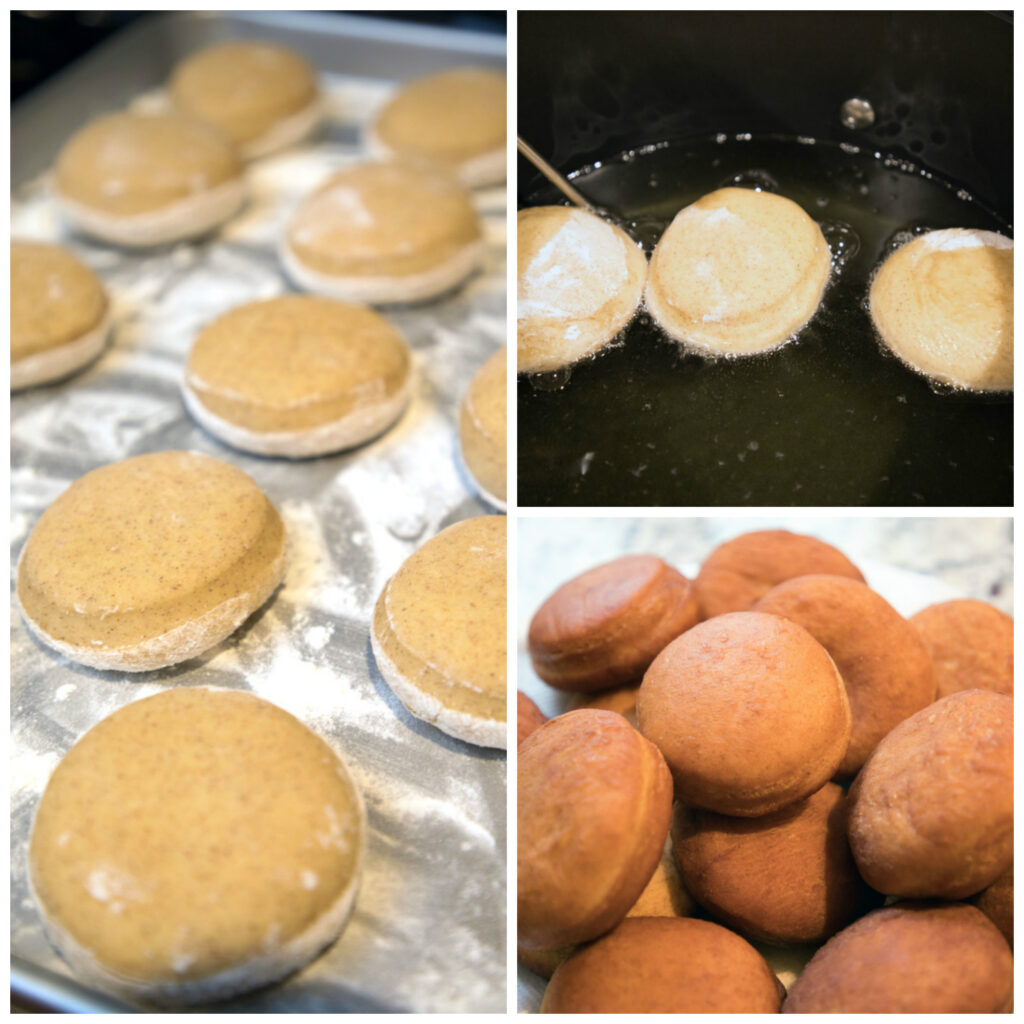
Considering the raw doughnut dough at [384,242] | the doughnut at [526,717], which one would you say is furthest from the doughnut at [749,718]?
the raw doughnut dough at [384,242]

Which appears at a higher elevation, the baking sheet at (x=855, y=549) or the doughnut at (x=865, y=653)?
the doughnut at (x=865, y=653)

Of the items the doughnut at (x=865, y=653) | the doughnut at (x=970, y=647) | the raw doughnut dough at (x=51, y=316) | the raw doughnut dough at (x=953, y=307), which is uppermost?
the raw doughnut dough at (x=953, y=307)

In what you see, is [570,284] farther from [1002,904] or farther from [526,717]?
[1002,904]

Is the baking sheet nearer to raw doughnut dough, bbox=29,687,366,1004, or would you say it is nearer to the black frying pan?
the black frying pan

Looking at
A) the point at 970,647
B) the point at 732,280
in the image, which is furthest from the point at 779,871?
the point at 732,280

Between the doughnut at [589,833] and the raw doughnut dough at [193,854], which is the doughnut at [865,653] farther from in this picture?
the raw doughnut dough at [193,854]

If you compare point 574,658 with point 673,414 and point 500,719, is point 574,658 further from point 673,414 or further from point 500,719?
point 673,414
